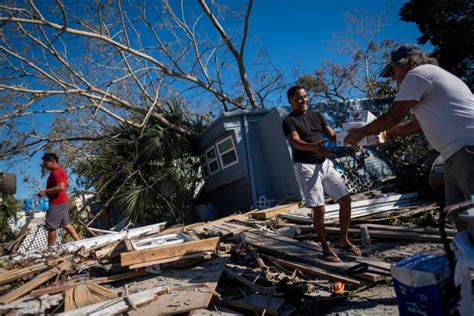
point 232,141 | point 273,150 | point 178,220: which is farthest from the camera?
point 178,220

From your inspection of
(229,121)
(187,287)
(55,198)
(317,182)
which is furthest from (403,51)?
A: (229,121)

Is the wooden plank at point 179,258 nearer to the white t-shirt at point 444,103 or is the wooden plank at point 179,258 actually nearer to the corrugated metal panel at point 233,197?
the white t-shirt at point 444,103

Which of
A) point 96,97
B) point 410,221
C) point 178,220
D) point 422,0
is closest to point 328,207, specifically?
point 410,221

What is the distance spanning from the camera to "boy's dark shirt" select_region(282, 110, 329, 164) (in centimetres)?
392

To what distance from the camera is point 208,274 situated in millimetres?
3938

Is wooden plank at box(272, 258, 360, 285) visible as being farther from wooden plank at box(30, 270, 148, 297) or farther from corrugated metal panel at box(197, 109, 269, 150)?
corrugated metal panel at box(197, 109, 269, 150)

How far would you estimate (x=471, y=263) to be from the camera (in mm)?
1549

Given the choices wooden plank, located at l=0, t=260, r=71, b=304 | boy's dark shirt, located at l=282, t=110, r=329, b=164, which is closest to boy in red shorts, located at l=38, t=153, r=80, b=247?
wooden plank, located at l=0, t=260, r=71, b=304

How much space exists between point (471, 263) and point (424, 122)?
3.86ft

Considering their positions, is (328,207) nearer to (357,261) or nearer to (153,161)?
(357,261)

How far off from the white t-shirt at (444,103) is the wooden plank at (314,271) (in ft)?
4.70

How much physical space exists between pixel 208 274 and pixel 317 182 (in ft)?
5.03

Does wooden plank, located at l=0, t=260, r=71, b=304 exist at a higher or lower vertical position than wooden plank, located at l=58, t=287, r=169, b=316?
higher

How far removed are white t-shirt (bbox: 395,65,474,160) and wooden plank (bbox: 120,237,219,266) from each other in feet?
9.52
